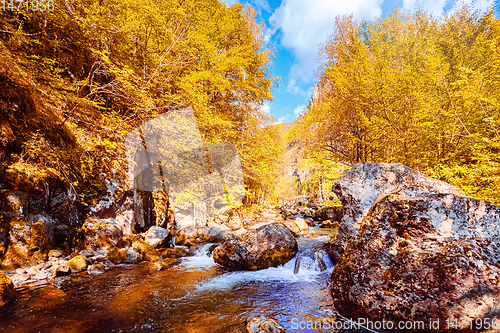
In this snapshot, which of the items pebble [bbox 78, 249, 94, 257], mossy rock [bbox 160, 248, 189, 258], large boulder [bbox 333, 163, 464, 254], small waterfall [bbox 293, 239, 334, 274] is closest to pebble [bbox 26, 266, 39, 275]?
pebble [bbox 78, 249, 94, 257]

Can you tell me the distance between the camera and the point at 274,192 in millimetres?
14727

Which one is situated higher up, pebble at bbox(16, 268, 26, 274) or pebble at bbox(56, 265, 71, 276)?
pebble at bbox(16, 268, 26, 274)

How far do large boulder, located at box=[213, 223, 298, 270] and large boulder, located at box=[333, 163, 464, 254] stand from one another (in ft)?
5.84

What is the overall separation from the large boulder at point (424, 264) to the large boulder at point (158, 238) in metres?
7.51

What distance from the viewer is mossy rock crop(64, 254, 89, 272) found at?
547 centimetres

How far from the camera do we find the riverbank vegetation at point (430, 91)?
6414mm

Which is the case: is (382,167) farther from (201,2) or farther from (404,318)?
(201,2)

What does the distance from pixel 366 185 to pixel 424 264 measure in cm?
383

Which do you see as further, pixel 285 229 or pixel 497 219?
pixel 285 229

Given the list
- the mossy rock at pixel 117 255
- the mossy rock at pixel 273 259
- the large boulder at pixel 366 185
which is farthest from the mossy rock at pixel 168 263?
the large boulder at pixel 366 185

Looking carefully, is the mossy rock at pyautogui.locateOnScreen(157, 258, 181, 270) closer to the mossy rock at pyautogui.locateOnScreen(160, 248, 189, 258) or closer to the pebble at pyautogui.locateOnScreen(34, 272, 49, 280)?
the mossy rock at pyautogui.locateOnScreen(160, 248, 189, 258)

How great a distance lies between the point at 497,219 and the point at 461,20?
1280 cm

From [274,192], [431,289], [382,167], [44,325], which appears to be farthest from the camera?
[274,192]

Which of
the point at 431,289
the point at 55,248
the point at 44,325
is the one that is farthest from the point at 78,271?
the point at 431,289
